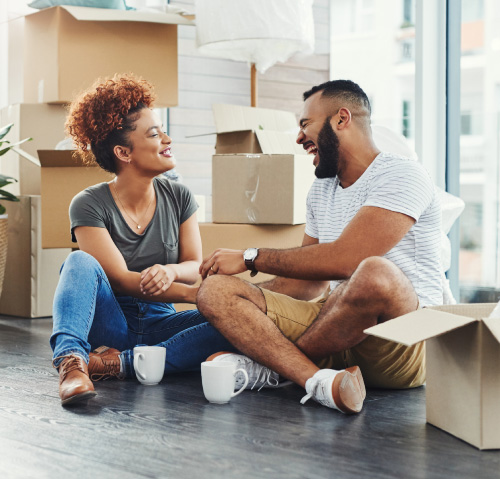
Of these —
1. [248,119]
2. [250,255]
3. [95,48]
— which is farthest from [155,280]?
[95,48]

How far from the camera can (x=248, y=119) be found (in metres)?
3.15

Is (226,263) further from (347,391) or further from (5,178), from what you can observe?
(5,178)

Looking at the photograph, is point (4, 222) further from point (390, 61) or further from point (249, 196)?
point (390, 61)

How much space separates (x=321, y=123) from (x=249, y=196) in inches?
27.5

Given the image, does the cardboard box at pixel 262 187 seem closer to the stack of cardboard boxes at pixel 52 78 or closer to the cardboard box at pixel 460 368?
the stack of cardboard boxes at pixel 52 78

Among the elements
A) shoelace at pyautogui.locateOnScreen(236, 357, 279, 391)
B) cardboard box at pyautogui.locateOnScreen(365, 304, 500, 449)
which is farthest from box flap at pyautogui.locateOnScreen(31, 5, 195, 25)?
cardboard box at pyautogui.locateOnScreen(365, 304, 500, 449)

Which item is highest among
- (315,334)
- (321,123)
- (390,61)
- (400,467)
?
(390,61)

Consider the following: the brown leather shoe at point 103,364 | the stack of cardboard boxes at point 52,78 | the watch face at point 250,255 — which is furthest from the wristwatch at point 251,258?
the stack of cardboard boxes at point 52,78

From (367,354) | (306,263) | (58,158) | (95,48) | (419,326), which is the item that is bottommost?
(367,354)

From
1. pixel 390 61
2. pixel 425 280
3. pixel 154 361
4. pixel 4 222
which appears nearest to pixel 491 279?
pixel 390 61

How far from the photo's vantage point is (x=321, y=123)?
2.04 meters

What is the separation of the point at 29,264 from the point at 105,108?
1437 mm

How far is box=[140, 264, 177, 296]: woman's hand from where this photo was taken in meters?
2.05

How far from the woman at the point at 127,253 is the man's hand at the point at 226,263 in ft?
0.55
